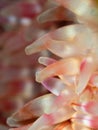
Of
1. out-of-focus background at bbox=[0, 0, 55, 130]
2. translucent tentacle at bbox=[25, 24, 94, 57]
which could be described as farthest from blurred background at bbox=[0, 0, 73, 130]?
translucent tentacle at bbox=[25, 24, 94, 57]

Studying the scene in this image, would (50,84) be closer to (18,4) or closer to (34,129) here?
(34,129)

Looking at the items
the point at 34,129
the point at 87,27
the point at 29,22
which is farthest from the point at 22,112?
the point at 29,22

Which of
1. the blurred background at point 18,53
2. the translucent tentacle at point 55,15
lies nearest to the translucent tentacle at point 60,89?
the translucent tentacle at point 55,15

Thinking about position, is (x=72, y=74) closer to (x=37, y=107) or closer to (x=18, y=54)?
(x=37, y=107)

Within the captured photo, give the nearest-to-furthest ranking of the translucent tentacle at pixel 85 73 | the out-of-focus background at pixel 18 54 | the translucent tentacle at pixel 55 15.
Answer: the translucent tentacle at pixel 85 73 < the translucent tentacle at pixel 55 15 < the out-of-focus background at pixel 18 54

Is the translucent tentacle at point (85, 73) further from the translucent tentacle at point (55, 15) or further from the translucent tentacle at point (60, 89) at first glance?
the translucent tentacle at point (55, 15)

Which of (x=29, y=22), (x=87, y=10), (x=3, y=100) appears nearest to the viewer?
(x=87, y=10)

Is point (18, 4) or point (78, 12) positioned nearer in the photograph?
point (78, 12)

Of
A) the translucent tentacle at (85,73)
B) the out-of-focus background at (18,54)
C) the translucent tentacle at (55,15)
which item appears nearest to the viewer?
the translucent tentacle at (85,73)
